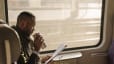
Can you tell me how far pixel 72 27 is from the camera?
2844 mm

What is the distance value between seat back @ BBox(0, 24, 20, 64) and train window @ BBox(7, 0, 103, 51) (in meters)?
1.25

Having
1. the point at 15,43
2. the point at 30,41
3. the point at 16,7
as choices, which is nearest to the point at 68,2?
the point at 16,7

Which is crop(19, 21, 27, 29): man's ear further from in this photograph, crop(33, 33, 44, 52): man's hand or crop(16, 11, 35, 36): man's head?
crop(33, 33, 44, 52): man's hand

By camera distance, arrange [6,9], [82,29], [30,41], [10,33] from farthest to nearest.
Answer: [82,29], [6,9], [30,41], [10,33]

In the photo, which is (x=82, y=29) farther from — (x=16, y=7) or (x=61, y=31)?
(x=16, y=7)

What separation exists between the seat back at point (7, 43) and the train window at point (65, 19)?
125 centimetres

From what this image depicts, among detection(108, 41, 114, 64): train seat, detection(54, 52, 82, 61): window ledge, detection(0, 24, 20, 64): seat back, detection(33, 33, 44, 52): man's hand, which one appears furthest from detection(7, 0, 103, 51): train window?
detection(0, 24, 20, 64): seat back

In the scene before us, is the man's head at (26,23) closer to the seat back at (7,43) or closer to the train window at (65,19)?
the seat back at (7,43)

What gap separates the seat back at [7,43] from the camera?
1.21 metres

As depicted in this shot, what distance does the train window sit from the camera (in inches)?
101

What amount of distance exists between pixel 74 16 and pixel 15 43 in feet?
5.48

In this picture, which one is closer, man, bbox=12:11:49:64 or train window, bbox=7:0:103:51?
man, bbox=12:11:49:64

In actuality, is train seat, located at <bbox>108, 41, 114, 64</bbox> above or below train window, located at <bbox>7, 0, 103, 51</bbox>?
below

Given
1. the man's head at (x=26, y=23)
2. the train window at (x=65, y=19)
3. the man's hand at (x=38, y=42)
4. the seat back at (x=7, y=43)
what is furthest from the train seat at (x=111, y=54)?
the seat back at (x=7, y=43)
